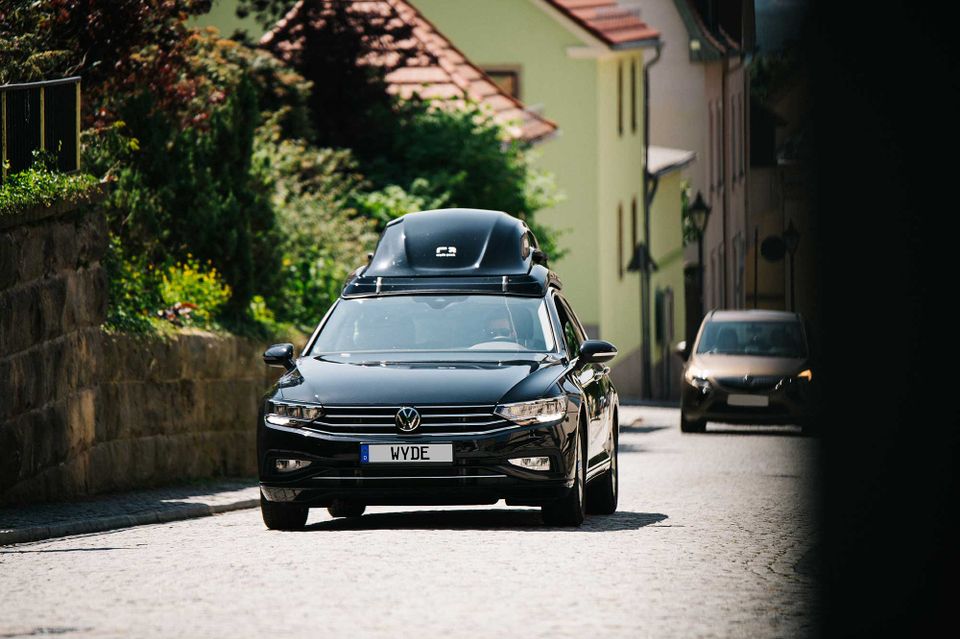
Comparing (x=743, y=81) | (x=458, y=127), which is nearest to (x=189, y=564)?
(x=743, y=81)

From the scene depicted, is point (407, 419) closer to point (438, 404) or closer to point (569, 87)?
point (438, 404)

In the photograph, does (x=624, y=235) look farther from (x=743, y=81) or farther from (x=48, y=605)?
(x=743, y=81)

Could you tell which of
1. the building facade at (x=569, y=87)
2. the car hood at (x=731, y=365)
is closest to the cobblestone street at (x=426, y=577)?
the car hood at (x=731, y=365)

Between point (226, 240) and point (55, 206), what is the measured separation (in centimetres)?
469

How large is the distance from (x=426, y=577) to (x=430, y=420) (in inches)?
104

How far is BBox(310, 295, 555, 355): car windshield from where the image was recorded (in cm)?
1202

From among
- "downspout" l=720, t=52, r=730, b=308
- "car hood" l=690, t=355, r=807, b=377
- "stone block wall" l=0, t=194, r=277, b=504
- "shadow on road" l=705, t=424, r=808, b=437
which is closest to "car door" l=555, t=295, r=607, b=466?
"stone block wall" l=0, t=194, r=277, b=504

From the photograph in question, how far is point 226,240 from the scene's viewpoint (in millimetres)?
18078

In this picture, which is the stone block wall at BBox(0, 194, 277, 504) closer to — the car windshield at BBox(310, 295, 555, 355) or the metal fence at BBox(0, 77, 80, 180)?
the metal fence at BBox(0, 77, 80, 180)

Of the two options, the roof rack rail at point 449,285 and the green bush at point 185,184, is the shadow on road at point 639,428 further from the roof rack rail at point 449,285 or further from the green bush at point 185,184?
the roof rack rail at point 449,285

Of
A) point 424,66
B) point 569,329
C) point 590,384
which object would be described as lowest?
point 590,384

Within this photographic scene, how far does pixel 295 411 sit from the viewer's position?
1091 centimetres

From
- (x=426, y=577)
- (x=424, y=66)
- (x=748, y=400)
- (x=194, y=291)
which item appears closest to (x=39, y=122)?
(x=194, y=291)

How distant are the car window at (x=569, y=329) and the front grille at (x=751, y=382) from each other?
13092 mm
